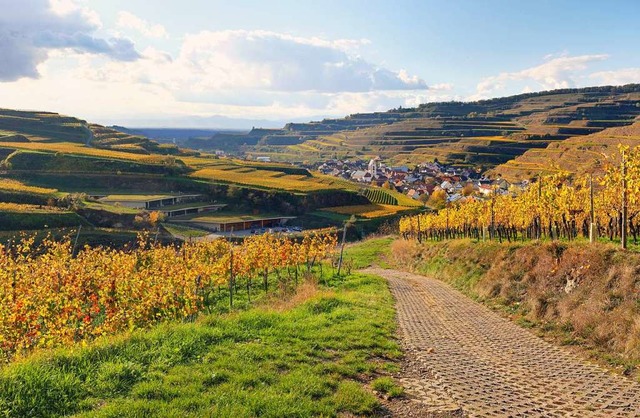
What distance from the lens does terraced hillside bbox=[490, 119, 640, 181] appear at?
87.3 m

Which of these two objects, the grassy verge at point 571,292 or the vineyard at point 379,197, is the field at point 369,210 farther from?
the grassy verge at point 571,292

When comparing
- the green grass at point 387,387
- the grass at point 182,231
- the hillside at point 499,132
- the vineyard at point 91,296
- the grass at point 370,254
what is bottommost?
the grass at point 370,254

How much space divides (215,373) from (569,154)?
107 m

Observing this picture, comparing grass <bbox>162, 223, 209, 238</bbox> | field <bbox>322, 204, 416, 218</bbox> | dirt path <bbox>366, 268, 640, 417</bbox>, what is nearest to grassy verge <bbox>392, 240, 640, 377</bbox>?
dirt path <bbox>366, 268, 640, 417</bbox>

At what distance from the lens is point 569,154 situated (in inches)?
3809

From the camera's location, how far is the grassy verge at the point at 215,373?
6.83m

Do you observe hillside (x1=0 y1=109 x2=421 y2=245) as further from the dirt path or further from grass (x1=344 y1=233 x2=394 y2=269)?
the dirt path

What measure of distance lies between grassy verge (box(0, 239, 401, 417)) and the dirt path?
861 millimetres

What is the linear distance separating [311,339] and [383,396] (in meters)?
3.06

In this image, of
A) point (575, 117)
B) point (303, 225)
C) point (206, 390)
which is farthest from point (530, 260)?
point (575, 117)

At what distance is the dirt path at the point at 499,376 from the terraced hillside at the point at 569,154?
7986cm

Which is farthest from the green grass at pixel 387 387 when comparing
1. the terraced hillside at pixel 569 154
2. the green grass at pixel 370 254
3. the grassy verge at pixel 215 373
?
the terraced hillside at pixel 569 154

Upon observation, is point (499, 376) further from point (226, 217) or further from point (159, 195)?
point (159, 195)

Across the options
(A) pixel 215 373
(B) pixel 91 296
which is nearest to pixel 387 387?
(A) pixel 215 373
